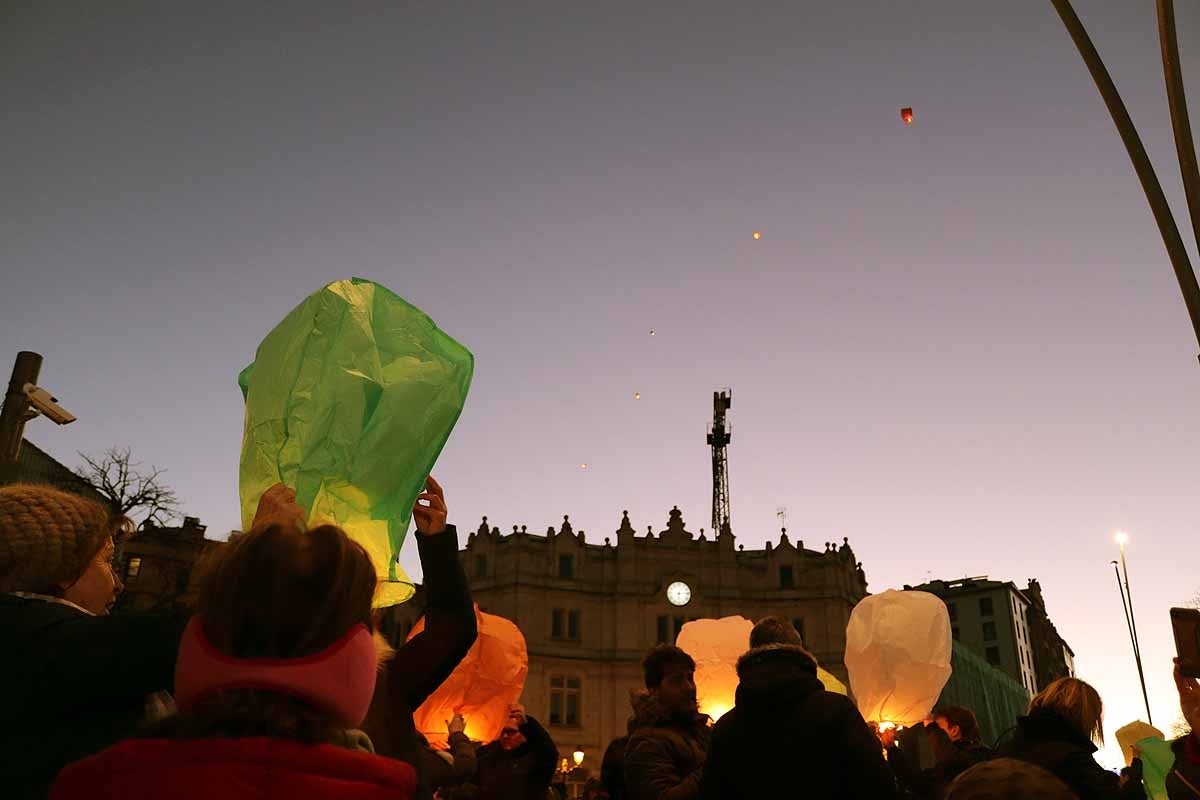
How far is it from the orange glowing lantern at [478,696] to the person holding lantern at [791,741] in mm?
2899

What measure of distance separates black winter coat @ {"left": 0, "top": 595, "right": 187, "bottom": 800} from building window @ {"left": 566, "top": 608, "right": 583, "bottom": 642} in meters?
44.1

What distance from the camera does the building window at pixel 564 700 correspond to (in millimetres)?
43625

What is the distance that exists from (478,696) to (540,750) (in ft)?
3.14

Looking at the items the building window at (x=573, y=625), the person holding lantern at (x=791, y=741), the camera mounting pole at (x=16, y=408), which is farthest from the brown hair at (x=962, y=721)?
the building window at (x=573, y=625)

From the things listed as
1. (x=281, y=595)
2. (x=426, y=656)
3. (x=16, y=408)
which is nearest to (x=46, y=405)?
(x=16, y=408)

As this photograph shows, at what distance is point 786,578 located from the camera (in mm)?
47469

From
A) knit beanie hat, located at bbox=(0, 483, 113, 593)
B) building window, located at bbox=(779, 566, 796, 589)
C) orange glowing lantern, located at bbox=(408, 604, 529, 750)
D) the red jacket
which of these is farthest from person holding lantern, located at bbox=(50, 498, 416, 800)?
building window, located at bbox=(779, 566, 796, 589)

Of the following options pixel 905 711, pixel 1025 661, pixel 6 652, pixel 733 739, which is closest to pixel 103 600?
pixel 6 652

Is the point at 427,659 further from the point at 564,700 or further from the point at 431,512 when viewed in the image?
the point at 564,700

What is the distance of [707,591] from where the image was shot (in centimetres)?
4644

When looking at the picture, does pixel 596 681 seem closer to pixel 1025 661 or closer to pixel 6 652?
pixel 6 652

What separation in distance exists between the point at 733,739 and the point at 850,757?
48 centimetres

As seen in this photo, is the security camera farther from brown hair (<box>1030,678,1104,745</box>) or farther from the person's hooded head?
brown hair (<box>1030,678,1104,745</box>)

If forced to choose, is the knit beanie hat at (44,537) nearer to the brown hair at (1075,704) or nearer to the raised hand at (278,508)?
the raised hand at (278,508)
